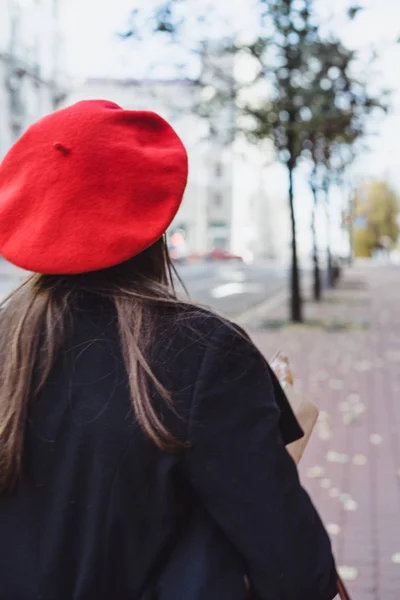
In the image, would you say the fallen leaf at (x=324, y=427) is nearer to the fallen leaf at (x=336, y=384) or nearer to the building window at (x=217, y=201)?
the fallen leaf at (x=336, y=384)

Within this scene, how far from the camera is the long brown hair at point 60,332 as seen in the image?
4.38ft

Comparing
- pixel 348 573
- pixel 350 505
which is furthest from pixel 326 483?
pixel 348 573

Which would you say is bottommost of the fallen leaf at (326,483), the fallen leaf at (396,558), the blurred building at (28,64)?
the fallen leaf at (326,483)

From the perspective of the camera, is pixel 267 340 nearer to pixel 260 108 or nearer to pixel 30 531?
pixel 260 108

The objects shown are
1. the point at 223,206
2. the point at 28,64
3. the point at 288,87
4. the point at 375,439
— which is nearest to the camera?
the point at 375,439

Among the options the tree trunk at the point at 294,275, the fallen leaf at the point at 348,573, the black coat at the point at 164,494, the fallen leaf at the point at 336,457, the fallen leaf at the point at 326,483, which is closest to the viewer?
the black coat at the point at 164,494

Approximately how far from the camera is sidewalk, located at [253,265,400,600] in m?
4.23

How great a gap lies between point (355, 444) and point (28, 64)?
44.3 meters

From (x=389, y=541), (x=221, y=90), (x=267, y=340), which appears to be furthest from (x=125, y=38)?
(x=389, y=541)

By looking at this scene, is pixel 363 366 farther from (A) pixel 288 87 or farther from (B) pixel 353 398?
(A) pixel 288 87

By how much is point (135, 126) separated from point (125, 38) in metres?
11.1

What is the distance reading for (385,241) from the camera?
321 ft

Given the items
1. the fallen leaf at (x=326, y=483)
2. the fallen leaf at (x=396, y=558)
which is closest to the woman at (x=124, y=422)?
the fallen leaf at (x=396, y=558)

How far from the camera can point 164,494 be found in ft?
4.33
